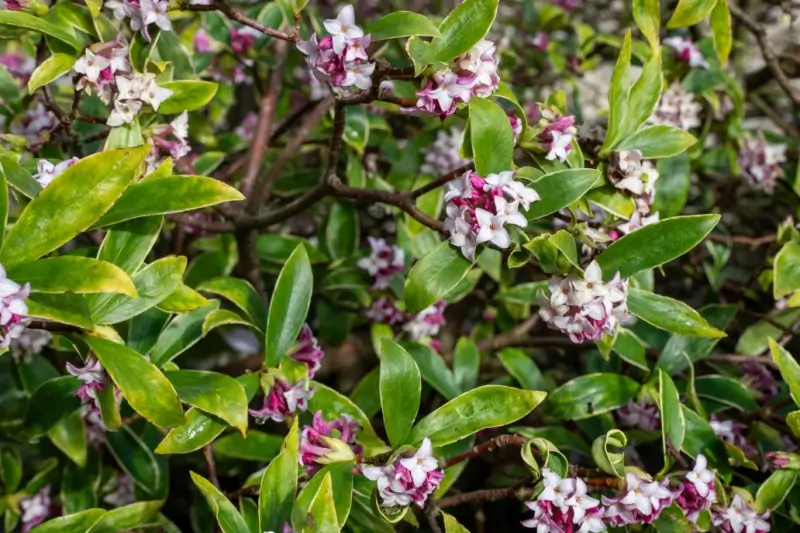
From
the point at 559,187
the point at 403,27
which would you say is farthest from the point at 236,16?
the point at 559,187

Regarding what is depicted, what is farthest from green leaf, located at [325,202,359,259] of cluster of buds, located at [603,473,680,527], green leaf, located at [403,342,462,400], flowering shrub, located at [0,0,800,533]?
cluster of buds, located at [603,473,680,527]

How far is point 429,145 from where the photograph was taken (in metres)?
1.51

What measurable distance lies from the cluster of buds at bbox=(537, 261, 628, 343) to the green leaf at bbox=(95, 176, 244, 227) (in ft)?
1.17

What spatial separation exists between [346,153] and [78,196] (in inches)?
28.9

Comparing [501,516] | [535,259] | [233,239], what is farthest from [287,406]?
[501,516]

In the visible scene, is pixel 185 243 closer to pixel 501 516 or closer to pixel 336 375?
pixel 336 375

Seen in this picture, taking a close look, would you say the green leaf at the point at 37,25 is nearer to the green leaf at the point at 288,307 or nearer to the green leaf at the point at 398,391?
the green leaf at the point at 288,307

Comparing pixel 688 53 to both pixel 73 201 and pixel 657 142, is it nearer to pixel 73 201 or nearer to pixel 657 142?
pixel 657 142

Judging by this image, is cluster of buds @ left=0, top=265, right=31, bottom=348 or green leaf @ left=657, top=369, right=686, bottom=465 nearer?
cluster of buds @ left=0, top=265, right=31, bottom=348

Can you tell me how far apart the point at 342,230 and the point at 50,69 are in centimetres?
59

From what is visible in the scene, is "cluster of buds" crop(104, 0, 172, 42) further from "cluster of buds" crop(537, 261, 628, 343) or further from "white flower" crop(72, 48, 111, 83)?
"cluster of buds" crop(537, 261, 628, 343)

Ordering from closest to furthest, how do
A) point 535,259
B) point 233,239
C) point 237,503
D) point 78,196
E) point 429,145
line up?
point 78,196 → point 535,259 → point 237,503 → point 233,239 → point 429,145

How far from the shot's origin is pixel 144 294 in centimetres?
86

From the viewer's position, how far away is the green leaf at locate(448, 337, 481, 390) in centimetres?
127
